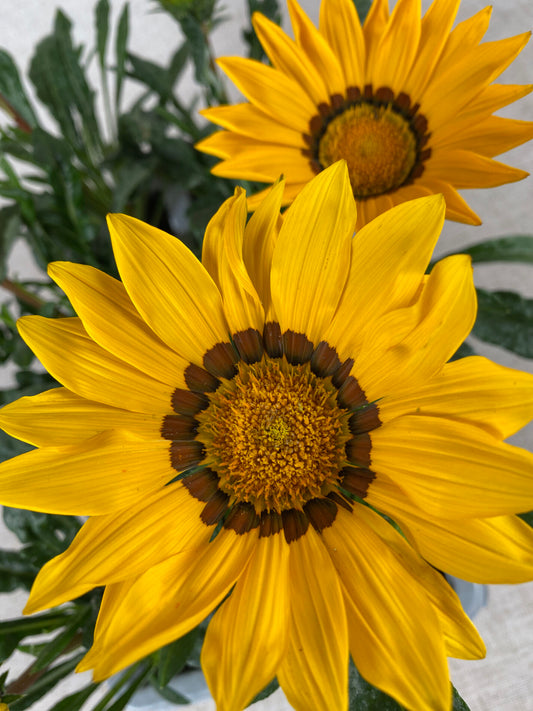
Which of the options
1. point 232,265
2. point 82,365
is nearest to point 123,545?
point 82,365

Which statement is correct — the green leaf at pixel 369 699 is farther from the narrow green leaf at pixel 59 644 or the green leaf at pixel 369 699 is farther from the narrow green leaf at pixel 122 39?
the narrow green leaf at pixel 122 39

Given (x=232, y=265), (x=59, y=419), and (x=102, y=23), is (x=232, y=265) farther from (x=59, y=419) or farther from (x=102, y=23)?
(x=102, y=23)

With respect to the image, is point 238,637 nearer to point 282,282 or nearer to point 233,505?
point 233,505

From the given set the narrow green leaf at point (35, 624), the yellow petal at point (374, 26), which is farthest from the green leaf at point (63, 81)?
the narrow green leaf at point (35, 624)

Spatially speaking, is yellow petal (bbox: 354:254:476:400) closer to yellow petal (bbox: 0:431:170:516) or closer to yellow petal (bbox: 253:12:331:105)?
yellow petal (bbox: 0:431:170:516)

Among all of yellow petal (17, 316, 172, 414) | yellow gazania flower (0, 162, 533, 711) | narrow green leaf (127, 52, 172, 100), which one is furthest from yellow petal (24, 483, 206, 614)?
narrow green leaf (127, 52, 172, 100)

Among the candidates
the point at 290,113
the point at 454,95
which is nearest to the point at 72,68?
the point at 290,113
